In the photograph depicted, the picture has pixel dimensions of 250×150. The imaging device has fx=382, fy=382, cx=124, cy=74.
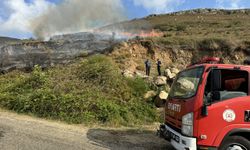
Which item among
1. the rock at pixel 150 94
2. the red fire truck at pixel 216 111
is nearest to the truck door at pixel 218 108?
the red fire truck at pixel 216 111

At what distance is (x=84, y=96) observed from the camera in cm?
1488

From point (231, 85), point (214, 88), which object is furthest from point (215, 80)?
point (231, 85)

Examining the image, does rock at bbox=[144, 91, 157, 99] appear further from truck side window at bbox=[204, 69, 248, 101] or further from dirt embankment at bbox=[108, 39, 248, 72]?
dirt embankment at bbox=[108, 39, 248, 72]

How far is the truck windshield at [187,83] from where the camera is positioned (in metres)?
8.02

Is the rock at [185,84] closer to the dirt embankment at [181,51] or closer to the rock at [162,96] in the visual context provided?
the rock at [162,96]

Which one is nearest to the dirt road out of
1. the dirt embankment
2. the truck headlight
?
the truck headlight

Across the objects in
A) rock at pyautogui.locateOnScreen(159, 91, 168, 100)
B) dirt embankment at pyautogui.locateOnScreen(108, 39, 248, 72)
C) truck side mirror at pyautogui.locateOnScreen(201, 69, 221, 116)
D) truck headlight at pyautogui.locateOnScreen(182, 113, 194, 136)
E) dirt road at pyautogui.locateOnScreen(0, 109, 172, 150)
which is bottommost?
dirt road at pyautogui.locateOnScreen(0, 109, 172, 150)

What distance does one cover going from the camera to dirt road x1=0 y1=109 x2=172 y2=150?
9.77 metres

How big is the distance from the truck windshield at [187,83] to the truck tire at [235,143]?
118 cm

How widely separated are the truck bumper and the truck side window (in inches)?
38.7

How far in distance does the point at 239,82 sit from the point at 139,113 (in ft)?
23.2

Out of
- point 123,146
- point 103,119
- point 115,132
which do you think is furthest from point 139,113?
point 123,146

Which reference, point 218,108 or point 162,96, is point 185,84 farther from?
point 162,96

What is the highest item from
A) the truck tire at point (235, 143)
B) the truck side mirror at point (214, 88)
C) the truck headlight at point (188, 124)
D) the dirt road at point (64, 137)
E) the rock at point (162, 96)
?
the truck side mirror at point (214, 88)
